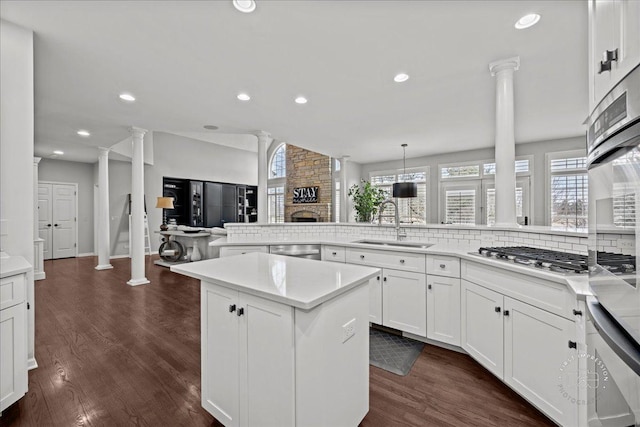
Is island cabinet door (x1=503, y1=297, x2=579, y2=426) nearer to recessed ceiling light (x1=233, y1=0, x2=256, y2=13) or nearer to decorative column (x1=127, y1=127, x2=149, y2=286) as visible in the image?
recessed ceiling light (x1=233, y1=0, x2=256, y2=13)

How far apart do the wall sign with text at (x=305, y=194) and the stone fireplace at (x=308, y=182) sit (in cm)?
9

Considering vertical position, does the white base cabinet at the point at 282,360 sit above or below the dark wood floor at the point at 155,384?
above

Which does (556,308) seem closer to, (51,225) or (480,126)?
(480,126)

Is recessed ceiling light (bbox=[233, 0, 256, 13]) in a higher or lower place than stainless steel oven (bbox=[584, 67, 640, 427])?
higher

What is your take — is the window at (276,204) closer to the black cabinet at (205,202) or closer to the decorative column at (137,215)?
→ the black cabinet at (205,202)

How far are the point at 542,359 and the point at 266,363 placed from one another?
149cm

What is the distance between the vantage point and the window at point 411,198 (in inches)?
279

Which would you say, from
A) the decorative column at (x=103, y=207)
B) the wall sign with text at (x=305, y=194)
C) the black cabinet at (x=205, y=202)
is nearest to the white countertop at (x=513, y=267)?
the wall sign with text at (x=305, y=194)

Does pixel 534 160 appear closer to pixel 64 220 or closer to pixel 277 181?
pixel 277 181

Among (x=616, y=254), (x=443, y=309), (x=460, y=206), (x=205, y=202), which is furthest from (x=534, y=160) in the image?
(x=205, y=202)

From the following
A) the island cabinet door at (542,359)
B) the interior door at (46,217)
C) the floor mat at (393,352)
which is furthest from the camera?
the interior door at (46,217)

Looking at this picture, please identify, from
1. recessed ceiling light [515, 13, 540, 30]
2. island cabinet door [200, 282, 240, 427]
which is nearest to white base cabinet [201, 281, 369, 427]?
island cabinet door [200, 282, 240, 427]

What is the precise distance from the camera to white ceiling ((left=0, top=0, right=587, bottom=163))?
1840 mm

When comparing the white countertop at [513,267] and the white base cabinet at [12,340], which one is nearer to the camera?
the white countertop at [513,267]
